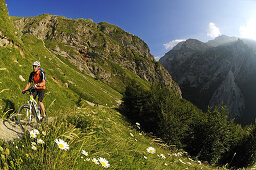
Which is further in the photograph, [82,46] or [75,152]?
[82,46]

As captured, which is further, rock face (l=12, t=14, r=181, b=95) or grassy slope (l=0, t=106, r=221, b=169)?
rock face (l=12, t=14, r=181, b=95)

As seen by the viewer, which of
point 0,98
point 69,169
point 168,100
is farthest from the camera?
point 168,100

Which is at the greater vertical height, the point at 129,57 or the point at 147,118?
the point at 129,57

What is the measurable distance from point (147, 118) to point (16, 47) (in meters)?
23.0

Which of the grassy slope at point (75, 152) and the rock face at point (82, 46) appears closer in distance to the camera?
the grassy slope at point (75, 152)

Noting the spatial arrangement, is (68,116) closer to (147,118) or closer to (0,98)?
(0,98)

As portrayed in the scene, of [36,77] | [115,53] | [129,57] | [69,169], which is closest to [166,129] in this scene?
[36,77]

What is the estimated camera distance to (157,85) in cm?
3178

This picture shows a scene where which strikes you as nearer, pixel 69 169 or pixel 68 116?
pixel 69 169

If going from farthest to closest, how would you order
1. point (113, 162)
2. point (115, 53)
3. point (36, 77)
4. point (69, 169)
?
point (115, 53) < point (36, 77) < point (113, 162) < point (69, 169)

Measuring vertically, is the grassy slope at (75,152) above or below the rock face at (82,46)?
below

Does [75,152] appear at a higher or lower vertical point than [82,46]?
lower

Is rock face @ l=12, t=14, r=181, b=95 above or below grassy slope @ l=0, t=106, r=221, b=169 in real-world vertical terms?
above

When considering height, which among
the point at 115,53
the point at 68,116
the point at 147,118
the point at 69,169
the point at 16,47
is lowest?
the point at 147,118
